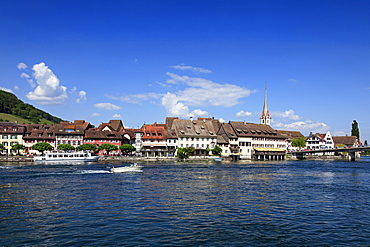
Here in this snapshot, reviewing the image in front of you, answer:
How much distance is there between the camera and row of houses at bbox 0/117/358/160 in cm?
11106

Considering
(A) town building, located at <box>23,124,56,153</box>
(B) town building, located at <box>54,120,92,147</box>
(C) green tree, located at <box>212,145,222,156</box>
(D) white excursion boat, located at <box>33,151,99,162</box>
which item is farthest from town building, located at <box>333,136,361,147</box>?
(A) town building, located at <box>23,124,56,153</box>

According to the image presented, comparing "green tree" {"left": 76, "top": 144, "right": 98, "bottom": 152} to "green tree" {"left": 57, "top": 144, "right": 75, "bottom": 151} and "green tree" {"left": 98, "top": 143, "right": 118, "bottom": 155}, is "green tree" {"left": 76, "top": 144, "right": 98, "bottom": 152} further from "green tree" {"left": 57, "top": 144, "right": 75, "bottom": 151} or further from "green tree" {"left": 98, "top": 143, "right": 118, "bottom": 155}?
"green tree" {"left": 98, "top": 143, "right": 118, "bottom": 155}

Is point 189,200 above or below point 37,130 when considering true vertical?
below

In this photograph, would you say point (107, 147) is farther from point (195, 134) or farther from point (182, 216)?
point (182, 216)

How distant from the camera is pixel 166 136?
377ft

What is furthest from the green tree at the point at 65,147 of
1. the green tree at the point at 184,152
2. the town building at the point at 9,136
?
the green tree at the point at 184,152

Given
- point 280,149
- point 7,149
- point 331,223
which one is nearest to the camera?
point 331,223

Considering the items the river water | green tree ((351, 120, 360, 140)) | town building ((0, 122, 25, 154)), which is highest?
green tree ((351, 120, 360, 140))

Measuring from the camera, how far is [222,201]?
3203 centimetres

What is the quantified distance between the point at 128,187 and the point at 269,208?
61.0 ft

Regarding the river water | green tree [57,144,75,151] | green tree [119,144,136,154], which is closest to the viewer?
the river water

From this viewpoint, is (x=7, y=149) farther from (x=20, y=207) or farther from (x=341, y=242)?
(x=341, y=242)

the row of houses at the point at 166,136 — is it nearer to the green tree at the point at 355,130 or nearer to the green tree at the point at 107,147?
the green tree at the point at 107,147

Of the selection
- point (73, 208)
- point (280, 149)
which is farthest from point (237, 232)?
point (280, 149)
